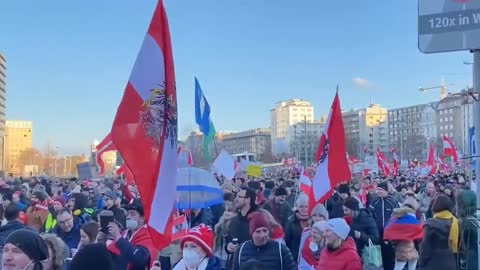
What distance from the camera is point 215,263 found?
5.57m

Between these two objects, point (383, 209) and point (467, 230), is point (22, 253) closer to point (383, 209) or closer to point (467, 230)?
point (467, 230)

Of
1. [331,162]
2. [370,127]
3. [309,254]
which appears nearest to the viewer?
[309,254]

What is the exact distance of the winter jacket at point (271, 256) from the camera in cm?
550

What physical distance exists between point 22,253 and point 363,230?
5.70 metres

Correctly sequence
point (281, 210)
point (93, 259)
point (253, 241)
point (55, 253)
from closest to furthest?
point (93, 259)
point (55, 253)
point (253, 241)
point (281, 210)

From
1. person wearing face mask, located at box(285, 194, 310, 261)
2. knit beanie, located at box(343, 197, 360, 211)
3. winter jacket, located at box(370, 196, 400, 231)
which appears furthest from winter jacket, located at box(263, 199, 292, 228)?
knit beanie, located at box(343, 197, 360, 211)

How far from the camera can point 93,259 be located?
13.2 ft

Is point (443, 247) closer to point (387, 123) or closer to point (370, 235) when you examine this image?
point (370, 235)

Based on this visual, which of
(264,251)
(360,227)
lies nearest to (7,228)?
(264,251)

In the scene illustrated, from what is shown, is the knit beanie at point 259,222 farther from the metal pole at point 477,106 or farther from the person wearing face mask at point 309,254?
the metal pole at point 477,106

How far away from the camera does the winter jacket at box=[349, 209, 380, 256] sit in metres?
8.25

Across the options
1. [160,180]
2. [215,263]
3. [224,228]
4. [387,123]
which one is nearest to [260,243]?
[215,263]

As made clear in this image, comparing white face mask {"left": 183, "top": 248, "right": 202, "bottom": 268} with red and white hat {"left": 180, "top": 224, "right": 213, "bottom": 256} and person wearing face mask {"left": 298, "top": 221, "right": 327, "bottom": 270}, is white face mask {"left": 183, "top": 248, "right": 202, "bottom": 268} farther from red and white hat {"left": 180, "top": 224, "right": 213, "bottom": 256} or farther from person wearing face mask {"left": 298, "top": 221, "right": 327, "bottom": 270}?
person wearing face mask {"left": 298, "top": 221, "right": 327, "bottom": 270}

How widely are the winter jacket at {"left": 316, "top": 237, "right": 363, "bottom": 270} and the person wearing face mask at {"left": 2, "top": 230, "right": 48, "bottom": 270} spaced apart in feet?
8.64
